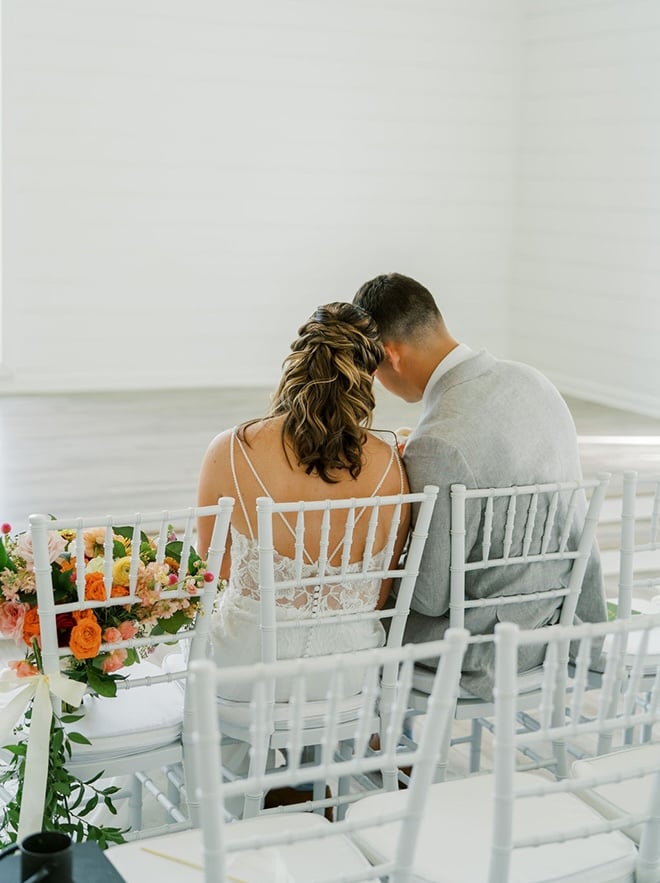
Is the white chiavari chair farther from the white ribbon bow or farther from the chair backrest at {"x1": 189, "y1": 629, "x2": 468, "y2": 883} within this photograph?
the white ribbon bow

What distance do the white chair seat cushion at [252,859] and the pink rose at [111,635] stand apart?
0.42m

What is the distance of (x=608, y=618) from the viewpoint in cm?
277

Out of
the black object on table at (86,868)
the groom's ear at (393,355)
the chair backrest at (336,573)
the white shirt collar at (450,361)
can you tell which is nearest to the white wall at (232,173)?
the groom's ear at (393,355)

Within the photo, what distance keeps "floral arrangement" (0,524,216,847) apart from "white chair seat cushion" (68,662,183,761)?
4cm

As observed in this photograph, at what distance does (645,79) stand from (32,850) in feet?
27.5

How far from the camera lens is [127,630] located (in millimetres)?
2098

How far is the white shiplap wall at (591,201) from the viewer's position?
8789 millimetres

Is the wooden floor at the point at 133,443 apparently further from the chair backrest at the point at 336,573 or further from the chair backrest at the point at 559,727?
the chair backrest at the point at 559,727

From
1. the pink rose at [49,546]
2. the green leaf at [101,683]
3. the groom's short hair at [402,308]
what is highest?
the groom's short hair at [402,308]

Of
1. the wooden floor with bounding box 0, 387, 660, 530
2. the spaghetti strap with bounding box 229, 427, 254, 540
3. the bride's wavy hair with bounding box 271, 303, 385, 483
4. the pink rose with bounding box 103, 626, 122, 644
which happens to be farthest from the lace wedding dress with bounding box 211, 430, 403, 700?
the wooden floor with bounding box 0, 387, 660, 530

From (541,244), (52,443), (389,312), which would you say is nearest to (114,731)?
(389,312)

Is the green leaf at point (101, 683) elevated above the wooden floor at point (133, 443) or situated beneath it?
elevated above

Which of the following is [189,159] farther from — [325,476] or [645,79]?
[325,476]

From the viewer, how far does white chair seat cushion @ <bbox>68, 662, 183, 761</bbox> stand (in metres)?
2.15
